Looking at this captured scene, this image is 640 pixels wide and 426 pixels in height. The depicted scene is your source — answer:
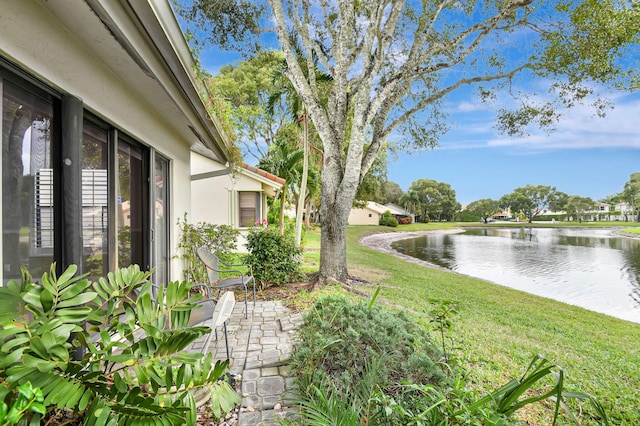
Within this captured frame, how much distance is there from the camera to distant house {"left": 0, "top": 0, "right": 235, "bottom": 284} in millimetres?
1814

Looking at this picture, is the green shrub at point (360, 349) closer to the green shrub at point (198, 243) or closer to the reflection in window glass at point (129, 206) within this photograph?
the reflection in window glass at point (129, 206)

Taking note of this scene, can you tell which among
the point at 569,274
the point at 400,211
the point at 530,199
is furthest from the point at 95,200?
the point at 530,199

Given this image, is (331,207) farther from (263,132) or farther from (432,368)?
(263,132)

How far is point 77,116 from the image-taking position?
2301 millimetres

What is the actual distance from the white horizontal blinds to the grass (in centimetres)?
592

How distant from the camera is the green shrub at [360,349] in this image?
2191 millimetres

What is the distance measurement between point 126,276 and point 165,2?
2878mm

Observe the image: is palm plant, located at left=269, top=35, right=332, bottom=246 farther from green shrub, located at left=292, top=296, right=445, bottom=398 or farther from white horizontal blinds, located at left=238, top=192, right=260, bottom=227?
green shrub, located at left=292, top=296, right=445, bottom=398

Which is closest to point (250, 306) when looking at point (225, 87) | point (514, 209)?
point (225, 87)

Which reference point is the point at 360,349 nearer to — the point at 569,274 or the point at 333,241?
the point at 333,241

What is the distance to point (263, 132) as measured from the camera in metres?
20.0

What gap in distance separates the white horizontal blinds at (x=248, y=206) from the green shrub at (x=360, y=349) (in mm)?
9924

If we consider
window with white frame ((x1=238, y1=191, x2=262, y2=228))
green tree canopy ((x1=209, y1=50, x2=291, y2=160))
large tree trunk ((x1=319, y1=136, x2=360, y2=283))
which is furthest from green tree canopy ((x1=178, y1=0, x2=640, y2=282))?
green tree canopy ((x1=209, y1=50, x2=291, y2=160))

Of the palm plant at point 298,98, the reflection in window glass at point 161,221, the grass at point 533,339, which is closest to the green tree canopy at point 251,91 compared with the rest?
the palm plant at point 298,98
